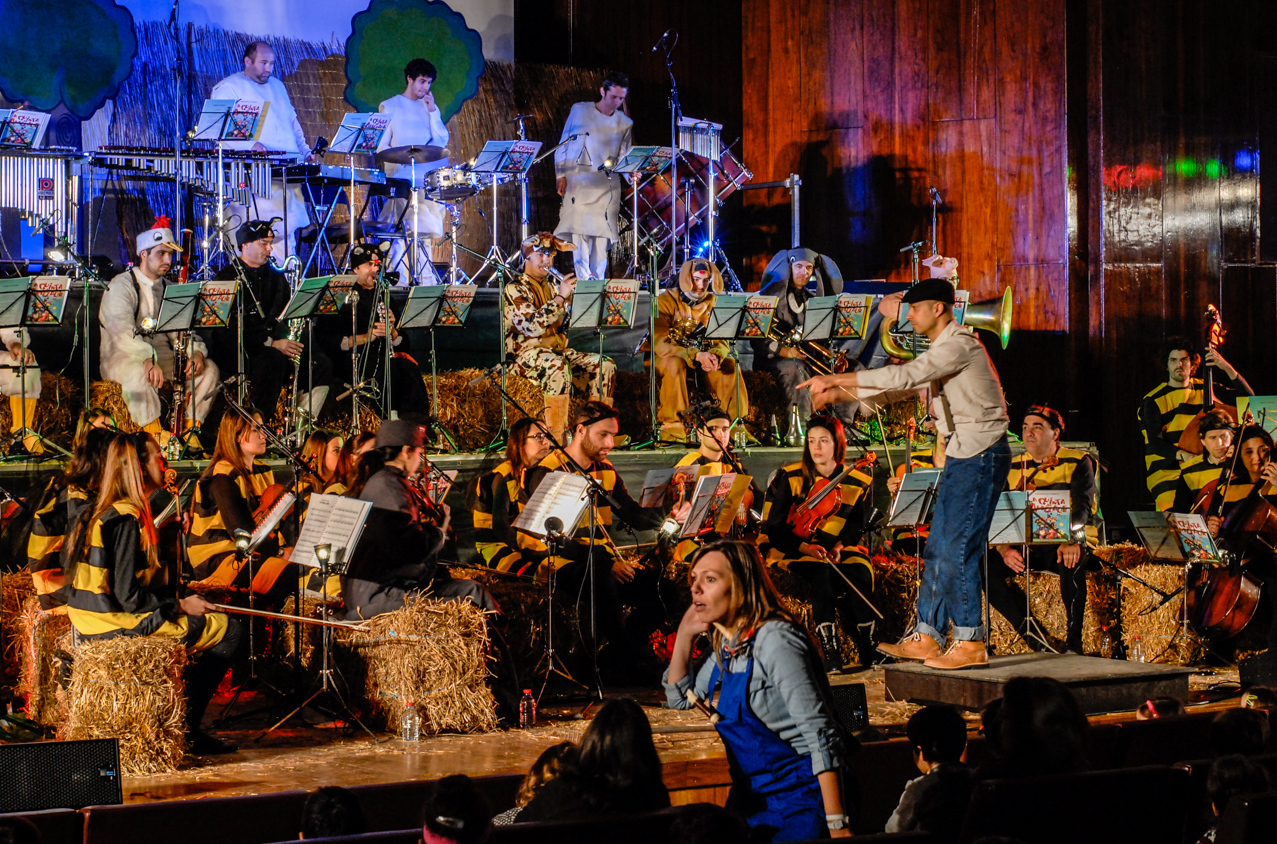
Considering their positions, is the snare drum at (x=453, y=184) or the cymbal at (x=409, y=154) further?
the cymbal at (x=409, y=154)

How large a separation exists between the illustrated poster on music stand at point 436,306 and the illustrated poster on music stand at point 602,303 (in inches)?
30.3

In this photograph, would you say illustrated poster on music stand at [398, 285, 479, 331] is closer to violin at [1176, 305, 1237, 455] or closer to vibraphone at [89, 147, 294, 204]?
vibraphone at [89, 147, 294, 204]

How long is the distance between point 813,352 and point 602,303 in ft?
8.31

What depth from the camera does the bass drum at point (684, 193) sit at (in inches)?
555

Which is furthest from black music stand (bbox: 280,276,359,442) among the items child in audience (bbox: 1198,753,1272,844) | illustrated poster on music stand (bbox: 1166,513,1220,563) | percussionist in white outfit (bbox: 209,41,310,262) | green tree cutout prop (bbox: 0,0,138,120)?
child in audience (bbox: 1198,753,1272,844)

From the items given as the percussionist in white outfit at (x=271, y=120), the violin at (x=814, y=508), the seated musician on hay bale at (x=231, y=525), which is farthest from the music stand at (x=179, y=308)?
the violin at (x=814, y=508)

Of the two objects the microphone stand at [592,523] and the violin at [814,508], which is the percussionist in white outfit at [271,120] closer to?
the microphone stand at [592,523]

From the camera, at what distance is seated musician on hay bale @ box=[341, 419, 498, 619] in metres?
6.62

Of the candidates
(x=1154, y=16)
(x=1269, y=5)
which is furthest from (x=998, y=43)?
(x=1269, y=5)

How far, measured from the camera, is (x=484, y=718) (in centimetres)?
656

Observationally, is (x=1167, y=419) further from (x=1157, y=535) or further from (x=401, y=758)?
(x=401, y=758)

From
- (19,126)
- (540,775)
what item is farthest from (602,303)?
(540,775)

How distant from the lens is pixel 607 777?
12.0 feet

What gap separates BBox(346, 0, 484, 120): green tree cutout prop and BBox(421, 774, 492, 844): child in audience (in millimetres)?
11523
